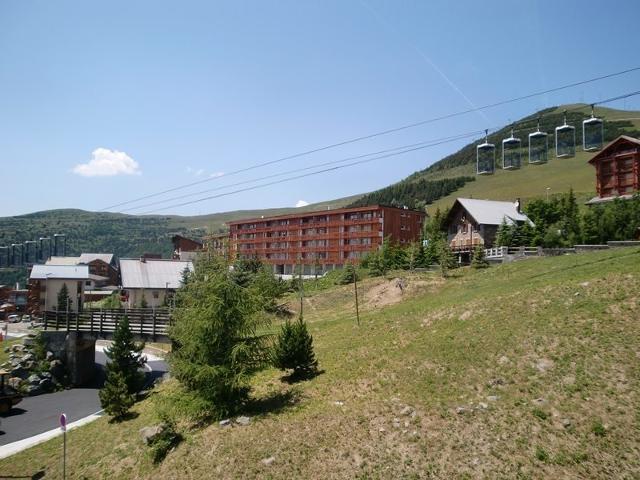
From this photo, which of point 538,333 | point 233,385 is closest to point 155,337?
point 233,385

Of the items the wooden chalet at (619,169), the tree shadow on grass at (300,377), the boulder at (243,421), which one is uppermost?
the wooden chalet at (619,169)

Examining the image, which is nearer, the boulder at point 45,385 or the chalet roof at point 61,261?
the boulder at point 45,385

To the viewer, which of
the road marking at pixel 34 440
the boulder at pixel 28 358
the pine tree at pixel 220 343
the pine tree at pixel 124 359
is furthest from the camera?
the boulder at pixel 28 358

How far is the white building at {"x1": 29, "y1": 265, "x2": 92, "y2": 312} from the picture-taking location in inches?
3332

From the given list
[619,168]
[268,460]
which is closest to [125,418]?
[268,460]

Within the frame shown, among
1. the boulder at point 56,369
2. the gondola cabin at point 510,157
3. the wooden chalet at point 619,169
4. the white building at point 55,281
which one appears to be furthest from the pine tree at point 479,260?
the white building at point 55,281

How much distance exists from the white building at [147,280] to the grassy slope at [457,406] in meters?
51.3

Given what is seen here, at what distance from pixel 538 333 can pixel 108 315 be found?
37.0 meters

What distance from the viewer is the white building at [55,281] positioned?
3332 inches

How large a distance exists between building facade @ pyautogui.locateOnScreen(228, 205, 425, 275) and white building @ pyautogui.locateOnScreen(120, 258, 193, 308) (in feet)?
51.5

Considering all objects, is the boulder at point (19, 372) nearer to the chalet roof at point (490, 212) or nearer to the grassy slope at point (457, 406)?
the grassy slope at point (457, 406)

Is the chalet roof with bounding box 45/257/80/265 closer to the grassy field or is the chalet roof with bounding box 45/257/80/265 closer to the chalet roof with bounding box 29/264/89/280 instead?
the chalet roof with bounding box 29/264/89/280

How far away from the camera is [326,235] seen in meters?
98.9

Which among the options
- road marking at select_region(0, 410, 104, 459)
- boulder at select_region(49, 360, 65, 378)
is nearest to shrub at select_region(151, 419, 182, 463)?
road marking at select_region(0, 410, 104, 459)
